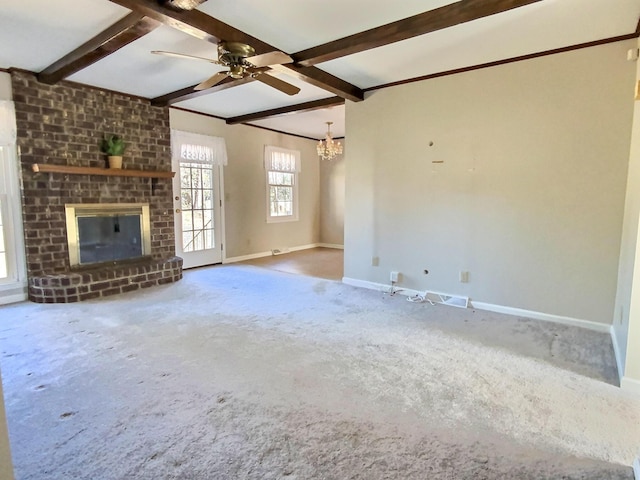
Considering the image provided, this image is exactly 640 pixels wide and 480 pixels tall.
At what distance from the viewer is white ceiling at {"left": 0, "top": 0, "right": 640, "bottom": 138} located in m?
2.69

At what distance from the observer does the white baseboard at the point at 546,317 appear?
3.36 meters

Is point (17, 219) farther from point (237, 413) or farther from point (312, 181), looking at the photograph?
point (312, 181)

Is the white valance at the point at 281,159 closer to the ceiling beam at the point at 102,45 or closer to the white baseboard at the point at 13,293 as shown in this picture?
the ceiling beam at the point at 102,45

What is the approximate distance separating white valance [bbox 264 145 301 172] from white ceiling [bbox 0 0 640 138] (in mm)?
2879

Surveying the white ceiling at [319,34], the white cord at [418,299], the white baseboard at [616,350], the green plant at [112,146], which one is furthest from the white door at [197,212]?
the white baseboard at [616,350]

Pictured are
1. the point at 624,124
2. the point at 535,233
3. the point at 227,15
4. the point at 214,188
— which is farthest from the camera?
the point at 214,188

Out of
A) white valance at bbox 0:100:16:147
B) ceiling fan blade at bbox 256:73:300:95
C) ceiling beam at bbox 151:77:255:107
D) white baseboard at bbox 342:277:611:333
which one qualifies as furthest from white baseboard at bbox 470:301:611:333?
white valance at bbox 0:100:16:147

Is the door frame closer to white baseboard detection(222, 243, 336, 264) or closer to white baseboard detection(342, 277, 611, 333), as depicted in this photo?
white baseboard detection(222, 243, 336, 264)

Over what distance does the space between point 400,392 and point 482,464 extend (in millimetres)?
663

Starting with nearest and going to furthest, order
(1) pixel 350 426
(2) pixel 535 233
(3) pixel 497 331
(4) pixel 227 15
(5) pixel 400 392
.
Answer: (1) pixel 350 426, (5) pixel 400 392, (4) pixel 227 15, (3) pixel 497 331, (2) pixel 535 233

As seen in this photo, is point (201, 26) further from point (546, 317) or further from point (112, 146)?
point (546, 317)

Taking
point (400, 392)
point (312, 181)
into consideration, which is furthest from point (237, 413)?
point (312, 181)

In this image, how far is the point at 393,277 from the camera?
4.65 metres

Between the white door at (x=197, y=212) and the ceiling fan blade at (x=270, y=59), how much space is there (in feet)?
10.8
